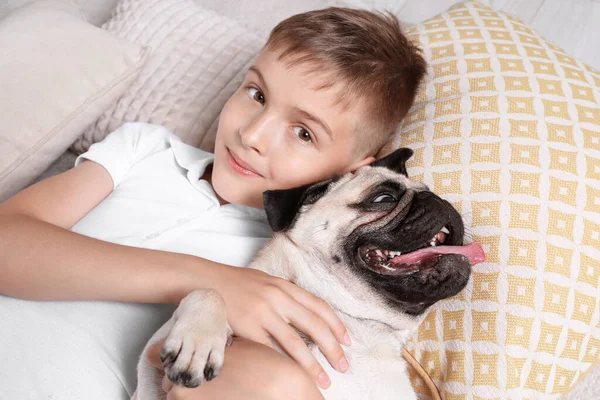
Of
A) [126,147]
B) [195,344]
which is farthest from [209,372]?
[126,147]

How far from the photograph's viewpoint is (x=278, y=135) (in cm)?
151

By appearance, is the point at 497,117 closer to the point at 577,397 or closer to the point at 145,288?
the point at 577,397

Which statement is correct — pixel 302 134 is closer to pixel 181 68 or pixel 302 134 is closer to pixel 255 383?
pixel 255 383

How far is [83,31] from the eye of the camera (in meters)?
2.10

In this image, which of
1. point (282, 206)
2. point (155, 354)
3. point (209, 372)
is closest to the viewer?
point (209, 372)

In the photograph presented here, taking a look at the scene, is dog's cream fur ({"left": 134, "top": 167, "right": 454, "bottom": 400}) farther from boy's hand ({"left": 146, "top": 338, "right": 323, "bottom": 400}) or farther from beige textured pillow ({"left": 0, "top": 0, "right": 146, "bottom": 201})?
beige textured pillow ({"left": 0, "top": 0, "right": 146, "bottom": 201})

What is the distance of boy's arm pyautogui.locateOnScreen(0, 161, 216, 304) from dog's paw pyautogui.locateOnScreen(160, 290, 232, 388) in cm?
18

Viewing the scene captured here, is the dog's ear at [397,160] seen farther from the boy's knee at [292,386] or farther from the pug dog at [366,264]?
the boy's knee at [292,386]

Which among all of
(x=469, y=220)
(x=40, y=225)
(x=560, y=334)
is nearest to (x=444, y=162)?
(x=469, y=220)

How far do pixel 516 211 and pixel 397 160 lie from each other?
34 centimetres

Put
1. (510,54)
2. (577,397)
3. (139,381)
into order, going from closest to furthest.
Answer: (139,381), (577,397), (510,54)

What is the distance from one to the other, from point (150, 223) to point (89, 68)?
78 centimetres

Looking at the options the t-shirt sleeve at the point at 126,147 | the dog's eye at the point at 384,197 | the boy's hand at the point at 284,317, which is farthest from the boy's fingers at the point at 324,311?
the t-shirt sleeve at the point at 126,147

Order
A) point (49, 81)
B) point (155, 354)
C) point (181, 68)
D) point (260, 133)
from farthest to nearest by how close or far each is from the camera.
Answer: point (181, 68)
point (49, 81)
point (260, 133)
point (155, 354)
